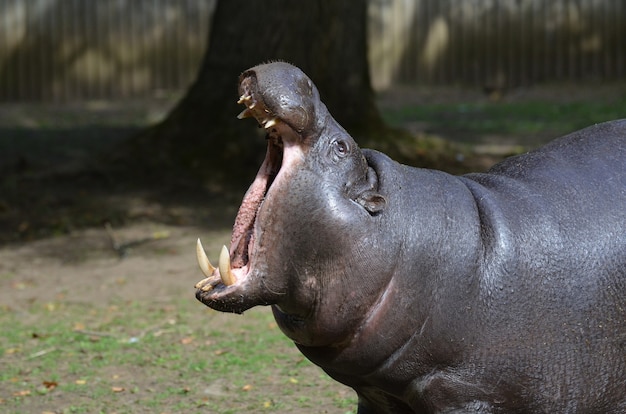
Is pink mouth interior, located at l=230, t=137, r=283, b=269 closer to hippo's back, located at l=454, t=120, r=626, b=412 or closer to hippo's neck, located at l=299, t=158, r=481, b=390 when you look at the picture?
hippo's neck, located at l=299, t=158, r=481, b=390

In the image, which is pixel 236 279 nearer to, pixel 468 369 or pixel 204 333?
pixel 468 369

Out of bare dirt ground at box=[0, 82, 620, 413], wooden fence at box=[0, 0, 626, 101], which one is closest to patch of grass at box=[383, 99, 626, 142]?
wooden fence at box=[0, 0, 626, 101]

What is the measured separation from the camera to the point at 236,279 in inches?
106

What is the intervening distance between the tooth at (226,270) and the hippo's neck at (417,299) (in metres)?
0.34

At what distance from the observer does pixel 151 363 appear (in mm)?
5297

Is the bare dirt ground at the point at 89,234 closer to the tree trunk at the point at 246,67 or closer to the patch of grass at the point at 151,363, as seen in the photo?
the patch of grass at the point at 151,363

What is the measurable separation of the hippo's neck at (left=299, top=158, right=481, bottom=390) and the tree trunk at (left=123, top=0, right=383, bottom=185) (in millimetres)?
5973

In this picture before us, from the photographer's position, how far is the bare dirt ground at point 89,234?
270 inches

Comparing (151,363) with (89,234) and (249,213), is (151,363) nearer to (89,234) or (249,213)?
(249,213)

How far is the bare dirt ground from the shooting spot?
22.5 ft

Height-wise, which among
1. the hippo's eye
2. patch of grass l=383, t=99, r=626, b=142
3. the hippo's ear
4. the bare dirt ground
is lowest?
patch of grass l=383, t=99, r=626, b=142

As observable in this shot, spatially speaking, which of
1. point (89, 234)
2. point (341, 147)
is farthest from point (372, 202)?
point (89, 234)

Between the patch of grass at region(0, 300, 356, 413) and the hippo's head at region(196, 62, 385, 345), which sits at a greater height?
the hippo's head at region(196, 62, 385, 345)

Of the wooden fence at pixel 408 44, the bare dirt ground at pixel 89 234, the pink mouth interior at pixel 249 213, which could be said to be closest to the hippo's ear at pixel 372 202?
the pink mouth interior at pixel 249 213
